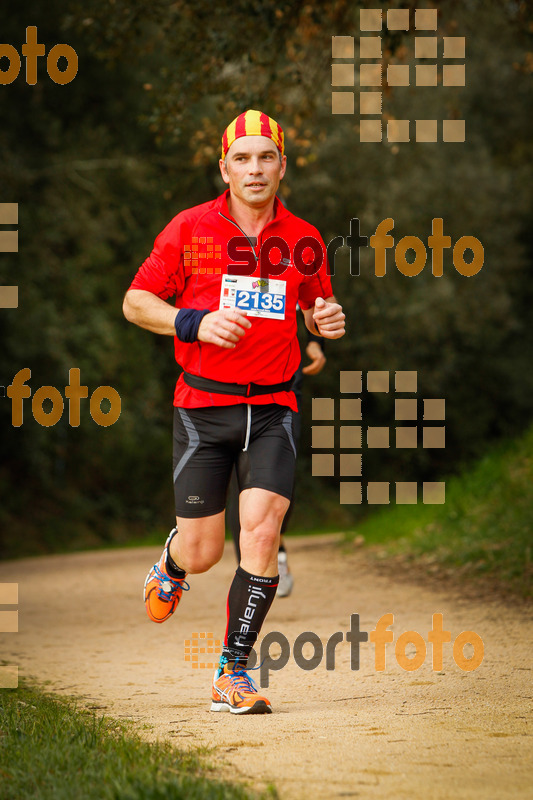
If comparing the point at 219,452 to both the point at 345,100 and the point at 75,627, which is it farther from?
the point at 345,100

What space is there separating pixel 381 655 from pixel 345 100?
1577 cm

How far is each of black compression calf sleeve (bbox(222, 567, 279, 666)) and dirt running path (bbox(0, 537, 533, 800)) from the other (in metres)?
0.32

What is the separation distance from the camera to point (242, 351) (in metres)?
4.70

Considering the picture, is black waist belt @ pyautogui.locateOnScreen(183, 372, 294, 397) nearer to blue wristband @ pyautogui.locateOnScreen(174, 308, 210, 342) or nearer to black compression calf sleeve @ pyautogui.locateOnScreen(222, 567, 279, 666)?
blue wristband @ pyautogui.locateOnScreen(174, 308, 210, 342)

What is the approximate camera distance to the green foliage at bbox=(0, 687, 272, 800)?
9.68ft

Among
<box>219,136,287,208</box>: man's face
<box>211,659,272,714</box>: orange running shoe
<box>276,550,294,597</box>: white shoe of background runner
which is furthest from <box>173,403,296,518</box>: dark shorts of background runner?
<box>276,550,294,597</box>: white shoe of background runner

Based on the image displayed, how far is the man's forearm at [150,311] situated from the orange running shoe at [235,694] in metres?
1.60

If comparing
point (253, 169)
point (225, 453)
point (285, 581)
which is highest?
point (253, 169)

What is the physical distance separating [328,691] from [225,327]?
6.51 feet

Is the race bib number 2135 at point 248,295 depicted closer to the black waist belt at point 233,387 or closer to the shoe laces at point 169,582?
the black waist belt at point 233,387

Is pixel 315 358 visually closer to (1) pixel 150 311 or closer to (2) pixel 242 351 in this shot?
(2) pixel 242 351

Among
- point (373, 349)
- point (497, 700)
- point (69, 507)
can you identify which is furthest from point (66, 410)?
point (497, 700)

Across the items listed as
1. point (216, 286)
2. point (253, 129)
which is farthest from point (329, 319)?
point (253, 129)

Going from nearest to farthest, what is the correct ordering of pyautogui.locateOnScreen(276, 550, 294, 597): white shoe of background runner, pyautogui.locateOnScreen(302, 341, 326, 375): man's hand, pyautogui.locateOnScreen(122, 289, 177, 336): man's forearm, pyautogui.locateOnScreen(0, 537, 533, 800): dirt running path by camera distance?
1. pyautogui.locateOnScreen(0, 537, 533, 800): dirt running path
2. pyautogui.locateOnScreen(122, 289, 177, 336): man's forearm
3. pyautogui.locateOnScreen(302, 341, 326, 375): man's hand
4. pyautogui.locateOnScreen(276, 550, 294, 597): white shoe of background runner
